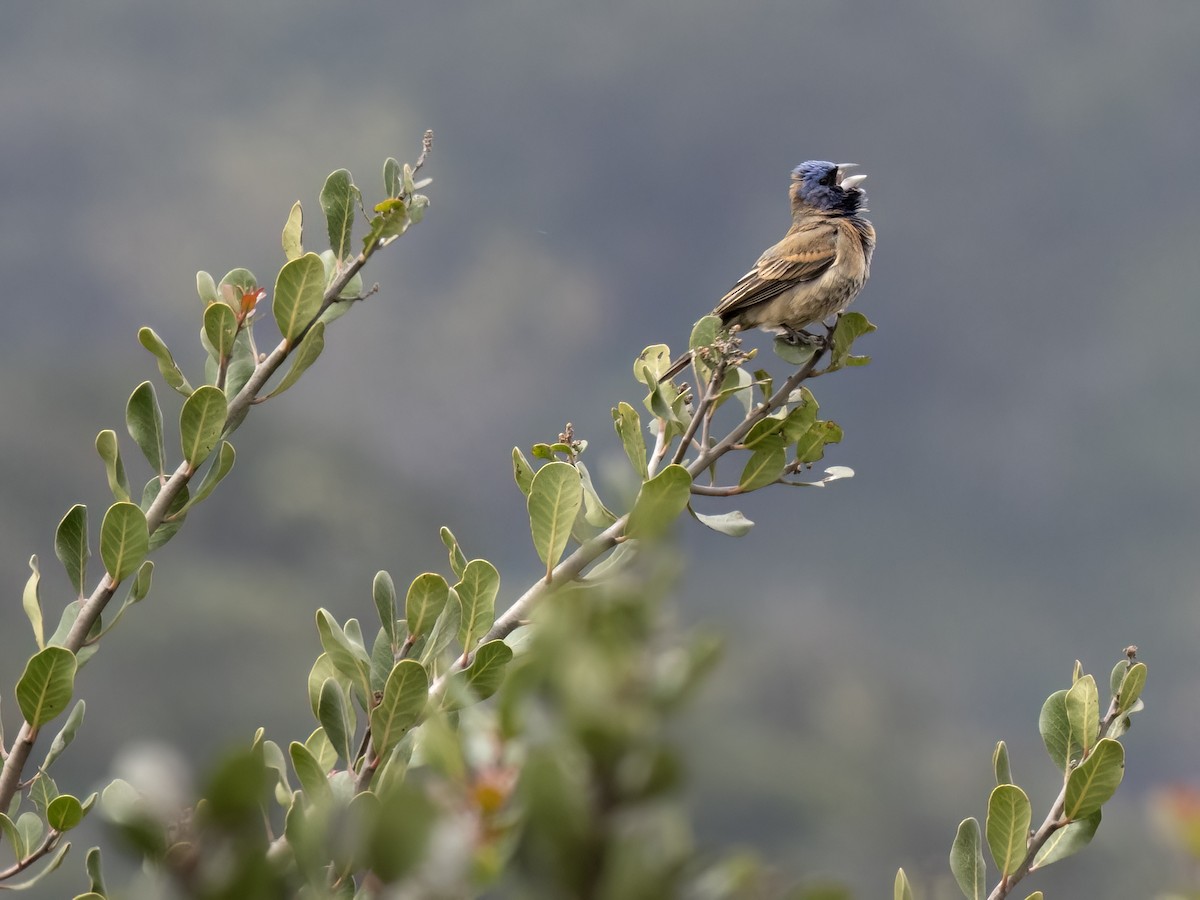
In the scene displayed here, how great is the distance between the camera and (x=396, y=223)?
334cm

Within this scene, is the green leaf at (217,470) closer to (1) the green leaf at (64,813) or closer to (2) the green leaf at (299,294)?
(2) the green leaf at (299,294)

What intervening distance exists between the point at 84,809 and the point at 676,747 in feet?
7.13

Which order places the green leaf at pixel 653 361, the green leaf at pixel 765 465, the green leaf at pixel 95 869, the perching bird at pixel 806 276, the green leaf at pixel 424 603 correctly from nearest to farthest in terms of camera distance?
the green leaf at pixel 95 869, the green leaf at pixel 424 603, the green leaf at pixel 765 465, the green leaf at pixel 653 361, the perching bird at pixel 806 276

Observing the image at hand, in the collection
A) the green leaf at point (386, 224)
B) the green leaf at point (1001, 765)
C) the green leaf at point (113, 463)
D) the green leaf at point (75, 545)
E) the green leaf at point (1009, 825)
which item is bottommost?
the green leaf at point (1009, 825)

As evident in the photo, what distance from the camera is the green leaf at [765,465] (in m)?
3.71

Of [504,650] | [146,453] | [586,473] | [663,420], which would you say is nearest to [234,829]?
[504,650]

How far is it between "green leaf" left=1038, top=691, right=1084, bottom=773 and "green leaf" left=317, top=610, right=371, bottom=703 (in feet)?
4.44

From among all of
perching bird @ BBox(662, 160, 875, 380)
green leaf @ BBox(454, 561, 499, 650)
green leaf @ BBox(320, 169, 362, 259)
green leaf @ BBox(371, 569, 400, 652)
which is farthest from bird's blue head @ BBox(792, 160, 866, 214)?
green leaf @ BBox(371, 569, 400, 652)

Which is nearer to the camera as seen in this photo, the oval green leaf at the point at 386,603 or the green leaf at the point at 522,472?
the oval green leaf at the point at 386,603

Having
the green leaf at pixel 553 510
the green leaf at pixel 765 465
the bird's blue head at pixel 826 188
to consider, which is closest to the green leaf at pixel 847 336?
the green leaf at pixel 765 465

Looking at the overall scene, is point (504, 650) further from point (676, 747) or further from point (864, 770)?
point (864, 770)

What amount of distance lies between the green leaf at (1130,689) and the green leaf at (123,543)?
6.33ft

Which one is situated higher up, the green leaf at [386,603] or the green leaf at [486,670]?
the green leaf at [386,603]

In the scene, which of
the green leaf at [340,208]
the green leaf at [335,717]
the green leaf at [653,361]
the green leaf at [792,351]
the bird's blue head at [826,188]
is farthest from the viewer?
the bird's blue head at [826,188]
